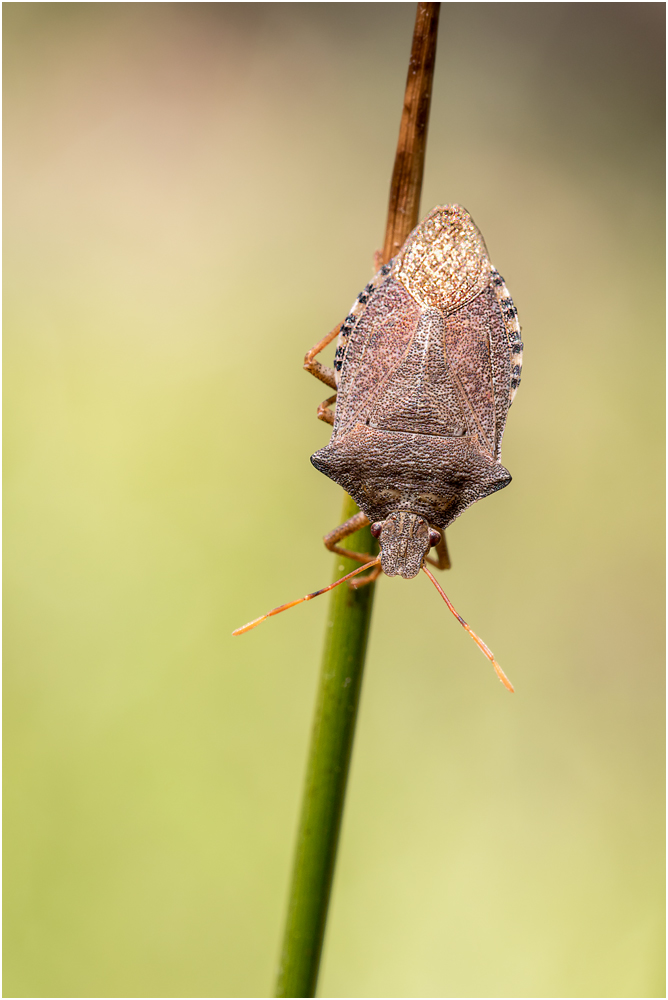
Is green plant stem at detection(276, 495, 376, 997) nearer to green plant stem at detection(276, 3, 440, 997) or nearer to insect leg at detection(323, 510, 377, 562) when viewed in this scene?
green plant stem at detection(276, 3, 440, 997)

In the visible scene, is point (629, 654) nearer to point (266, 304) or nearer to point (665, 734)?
point (665, 734)

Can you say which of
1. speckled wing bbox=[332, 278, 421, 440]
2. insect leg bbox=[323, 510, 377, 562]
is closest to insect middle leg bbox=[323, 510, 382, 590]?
insect leg bbox=[323, 510, 377, 562]

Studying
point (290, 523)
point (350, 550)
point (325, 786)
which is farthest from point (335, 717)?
point (290, 523)

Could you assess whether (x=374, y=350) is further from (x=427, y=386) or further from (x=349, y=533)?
(x=349, y=533)

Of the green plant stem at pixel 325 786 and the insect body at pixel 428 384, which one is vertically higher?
the insect body at pixel 428 384

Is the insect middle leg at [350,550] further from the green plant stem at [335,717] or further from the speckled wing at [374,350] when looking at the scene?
the speckled wing at [374,350]

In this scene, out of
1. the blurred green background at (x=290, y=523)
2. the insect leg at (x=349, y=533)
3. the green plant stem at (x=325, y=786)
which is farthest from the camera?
the blurred green background at (x=290, y=523)

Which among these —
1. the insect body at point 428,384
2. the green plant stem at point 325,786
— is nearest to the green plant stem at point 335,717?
the green plant stem at point 325,786

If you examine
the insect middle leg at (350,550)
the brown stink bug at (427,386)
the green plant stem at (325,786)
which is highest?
the brown stink bug at (427,386)
